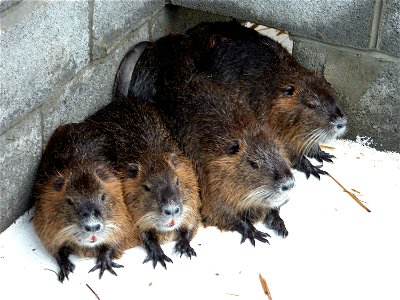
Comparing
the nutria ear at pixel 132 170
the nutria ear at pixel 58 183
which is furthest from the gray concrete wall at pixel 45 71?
the nutria ear at pixel 132 170

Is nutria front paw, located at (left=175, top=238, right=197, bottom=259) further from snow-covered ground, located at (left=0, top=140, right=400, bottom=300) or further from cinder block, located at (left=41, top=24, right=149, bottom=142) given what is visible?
cinder block, located at (left=41, top=24, right=149, bottom=142)

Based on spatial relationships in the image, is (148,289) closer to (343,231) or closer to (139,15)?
(343,231)

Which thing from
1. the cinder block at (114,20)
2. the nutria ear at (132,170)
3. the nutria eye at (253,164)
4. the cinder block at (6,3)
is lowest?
the nutria eye at (253,164)

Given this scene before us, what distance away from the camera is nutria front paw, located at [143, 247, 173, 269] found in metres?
4.20

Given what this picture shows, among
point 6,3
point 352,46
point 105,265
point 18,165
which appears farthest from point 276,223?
point 6,3

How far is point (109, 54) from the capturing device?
16.3 ft

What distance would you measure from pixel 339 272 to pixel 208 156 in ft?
3.01

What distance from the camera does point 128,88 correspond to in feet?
16.8

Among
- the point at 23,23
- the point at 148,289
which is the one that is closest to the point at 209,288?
the point at 148,289

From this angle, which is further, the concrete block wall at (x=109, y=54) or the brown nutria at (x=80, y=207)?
the concrete block wall at (x=109, y=54)

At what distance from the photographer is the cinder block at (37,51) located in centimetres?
401

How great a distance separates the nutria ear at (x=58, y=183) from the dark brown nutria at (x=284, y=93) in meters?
1.29

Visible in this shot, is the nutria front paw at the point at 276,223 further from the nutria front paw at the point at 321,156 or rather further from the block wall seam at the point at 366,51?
the block wall seam at the point at 366,51

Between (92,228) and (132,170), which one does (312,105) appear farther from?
(92,228)
